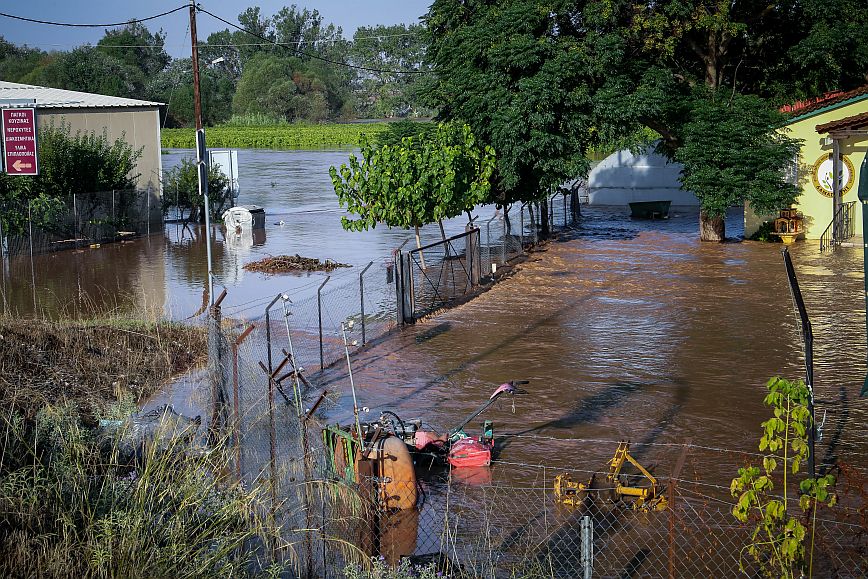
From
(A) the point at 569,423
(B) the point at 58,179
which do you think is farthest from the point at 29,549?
(B) the point at 58,179

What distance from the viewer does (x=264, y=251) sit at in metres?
29.5

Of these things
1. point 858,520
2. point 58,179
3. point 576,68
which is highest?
point 576,68

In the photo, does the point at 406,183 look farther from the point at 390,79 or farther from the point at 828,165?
the point at 390,79

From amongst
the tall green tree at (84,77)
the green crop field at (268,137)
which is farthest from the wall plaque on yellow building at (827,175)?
the tall green tree at (84,77)

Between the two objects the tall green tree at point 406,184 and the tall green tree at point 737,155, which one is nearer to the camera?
the tall green tree at point 406,184

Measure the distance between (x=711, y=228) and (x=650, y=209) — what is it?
787 centimetres

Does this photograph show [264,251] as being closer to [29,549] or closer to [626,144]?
[626,144]

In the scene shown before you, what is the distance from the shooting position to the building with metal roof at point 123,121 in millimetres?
34062

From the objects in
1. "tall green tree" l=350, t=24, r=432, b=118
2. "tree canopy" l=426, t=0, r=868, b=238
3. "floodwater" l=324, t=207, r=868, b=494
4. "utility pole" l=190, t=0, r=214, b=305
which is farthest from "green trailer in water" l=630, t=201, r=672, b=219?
"tall green tree" l=350, t=24, r=432, b=118

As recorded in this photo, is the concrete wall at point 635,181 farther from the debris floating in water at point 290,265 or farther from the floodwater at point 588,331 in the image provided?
the debris floating in water at point 290,265

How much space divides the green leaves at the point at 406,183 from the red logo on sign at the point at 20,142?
9913 mm

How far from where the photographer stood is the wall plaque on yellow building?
28.2 m

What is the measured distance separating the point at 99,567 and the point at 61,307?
1551 centimetres

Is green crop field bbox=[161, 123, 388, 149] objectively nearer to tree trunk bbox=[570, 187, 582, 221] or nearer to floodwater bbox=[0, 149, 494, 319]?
floodwater bbox=[0, 149, 494, 319]
